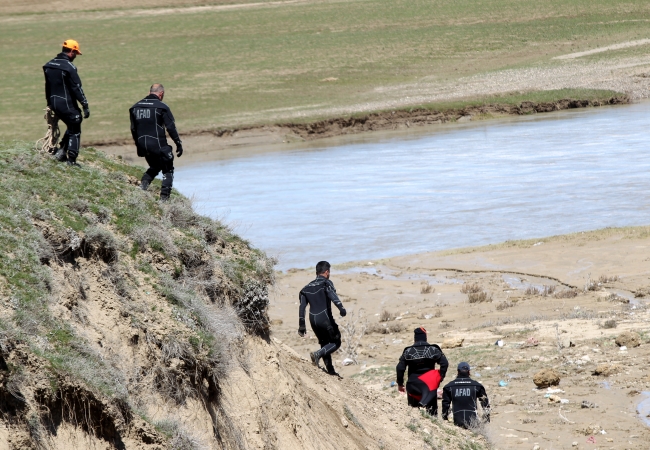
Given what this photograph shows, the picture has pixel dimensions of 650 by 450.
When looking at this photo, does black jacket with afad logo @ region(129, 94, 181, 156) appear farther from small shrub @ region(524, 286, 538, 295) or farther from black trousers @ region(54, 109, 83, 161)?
small shrub @ region(524, 286, 538, 295)

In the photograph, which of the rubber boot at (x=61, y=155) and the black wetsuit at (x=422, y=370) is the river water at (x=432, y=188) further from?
the rubber boot at (x=61, y=155)

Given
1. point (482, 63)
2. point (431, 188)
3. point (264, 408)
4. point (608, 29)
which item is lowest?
point (264, 408)

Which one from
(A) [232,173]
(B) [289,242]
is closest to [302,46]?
(A) [232,173]

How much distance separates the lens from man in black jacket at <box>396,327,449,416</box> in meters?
10.8

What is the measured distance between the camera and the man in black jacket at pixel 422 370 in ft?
35.4

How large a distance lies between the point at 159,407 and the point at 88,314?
0.97 metres

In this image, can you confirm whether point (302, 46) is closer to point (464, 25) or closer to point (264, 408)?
point (464, 25)

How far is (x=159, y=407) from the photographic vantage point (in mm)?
7648

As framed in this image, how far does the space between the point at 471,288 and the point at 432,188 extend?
1151 cm

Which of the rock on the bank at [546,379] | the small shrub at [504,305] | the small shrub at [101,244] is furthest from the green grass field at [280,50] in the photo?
the small shrub at [101,244]

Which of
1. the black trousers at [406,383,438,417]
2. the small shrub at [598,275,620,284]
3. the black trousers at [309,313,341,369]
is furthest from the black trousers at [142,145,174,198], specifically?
the small shrub at [598,275,620,284]

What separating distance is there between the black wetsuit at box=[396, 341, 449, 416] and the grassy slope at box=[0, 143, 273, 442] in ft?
6.37

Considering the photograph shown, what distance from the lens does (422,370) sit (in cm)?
1091

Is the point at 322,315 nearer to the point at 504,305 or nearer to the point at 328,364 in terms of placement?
the point at 328,364
